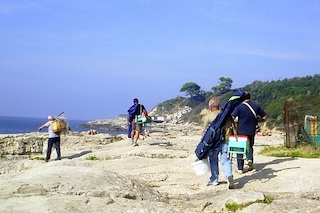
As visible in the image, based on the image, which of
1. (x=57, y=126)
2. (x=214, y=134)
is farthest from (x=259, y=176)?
(x=57, y=126)

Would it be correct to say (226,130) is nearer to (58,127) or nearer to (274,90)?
(58,127)

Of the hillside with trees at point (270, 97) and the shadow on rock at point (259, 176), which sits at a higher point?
the hillside with trees at point (270, 97)

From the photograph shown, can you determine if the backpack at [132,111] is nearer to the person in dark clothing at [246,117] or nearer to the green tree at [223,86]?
the person in dark clothing at [246,117]

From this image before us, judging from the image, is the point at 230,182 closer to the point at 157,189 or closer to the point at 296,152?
the point at 157,189

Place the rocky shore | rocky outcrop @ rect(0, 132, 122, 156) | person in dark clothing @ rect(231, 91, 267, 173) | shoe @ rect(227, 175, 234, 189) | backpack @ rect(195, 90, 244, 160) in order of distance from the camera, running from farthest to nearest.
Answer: rocky outcrop @ rect(0, 132, 122, 156), person in dark clothing @ rect(231, 91, 267, 173), backpack @ rect(195, 90, 244, 160), shoe @ rect(227, 175, 234, 189), the rocky shore

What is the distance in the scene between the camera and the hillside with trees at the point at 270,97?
19.5 metres

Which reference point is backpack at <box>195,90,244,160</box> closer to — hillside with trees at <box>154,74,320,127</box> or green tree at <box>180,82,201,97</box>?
hillside with trees at <box>154,74,320,127</box>

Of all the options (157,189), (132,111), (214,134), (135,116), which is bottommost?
(157,189)

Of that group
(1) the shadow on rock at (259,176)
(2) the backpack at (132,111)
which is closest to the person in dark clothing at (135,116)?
(2) the backpack at (132,111)

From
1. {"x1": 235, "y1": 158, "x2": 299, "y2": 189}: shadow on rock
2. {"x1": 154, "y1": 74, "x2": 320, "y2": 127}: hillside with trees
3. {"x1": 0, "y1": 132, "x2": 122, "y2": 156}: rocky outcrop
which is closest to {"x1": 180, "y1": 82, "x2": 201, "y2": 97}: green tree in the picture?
{"x1": 154, "y1": 74, "x2": 320, "y2": 127}: hillside with trees

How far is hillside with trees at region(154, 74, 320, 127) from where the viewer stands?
1950 centimetres

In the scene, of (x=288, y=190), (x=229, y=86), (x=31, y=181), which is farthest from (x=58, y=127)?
(x=229, y=86)

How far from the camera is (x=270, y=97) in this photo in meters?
70.9

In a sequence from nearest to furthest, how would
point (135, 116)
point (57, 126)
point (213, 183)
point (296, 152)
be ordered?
1. point (213, 183)
2. point (296, 152)
3. point (57, 126)
4. point (135, 116)
